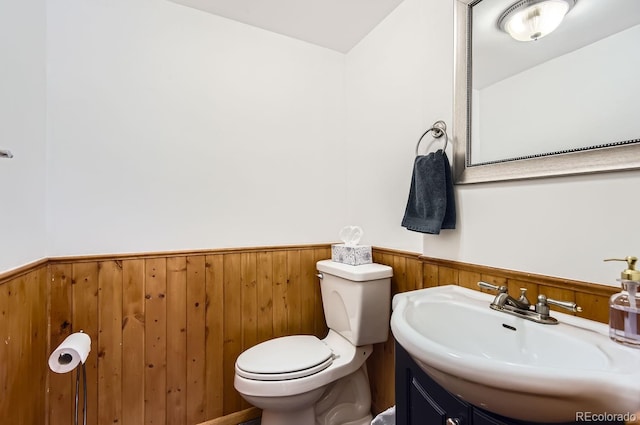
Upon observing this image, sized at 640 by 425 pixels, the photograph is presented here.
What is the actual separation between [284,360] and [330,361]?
22cm

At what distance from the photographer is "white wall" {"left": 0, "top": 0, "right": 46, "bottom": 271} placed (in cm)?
96

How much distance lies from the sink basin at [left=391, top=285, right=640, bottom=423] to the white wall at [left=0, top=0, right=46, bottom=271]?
1.32 m

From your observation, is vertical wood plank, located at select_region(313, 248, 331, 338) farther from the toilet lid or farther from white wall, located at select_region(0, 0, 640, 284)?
the toilet lid

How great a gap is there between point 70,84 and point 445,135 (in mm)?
1695

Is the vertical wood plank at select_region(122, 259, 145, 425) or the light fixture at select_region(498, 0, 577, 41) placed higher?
the light fixture at select_region(498, 0, 577, 41)

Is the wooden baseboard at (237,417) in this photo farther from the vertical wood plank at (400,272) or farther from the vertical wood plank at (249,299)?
the vertical wood plank at (400,272)

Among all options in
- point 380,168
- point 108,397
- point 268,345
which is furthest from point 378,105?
point 108,397

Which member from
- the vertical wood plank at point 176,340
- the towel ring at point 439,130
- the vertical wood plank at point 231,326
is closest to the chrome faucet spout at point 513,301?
the towel ring at point 439,130

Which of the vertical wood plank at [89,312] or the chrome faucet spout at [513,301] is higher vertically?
the chrome faucet spout at [513,301]

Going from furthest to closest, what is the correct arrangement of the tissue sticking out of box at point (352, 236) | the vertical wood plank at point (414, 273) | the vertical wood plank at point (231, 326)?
the tissue sticking out of box at point (352, 236) < the vertical wood plank at point (231, 326) < the vertical wood plank at point (414, 273)

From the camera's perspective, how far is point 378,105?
1705 millimetres

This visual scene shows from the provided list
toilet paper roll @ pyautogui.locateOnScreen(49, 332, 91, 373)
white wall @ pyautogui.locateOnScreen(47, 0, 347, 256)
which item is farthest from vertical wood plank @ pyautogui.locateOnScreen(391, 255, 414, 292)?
toilet paper roll @ pyautogui.locateOnScreen(49, 332, 91, 373)

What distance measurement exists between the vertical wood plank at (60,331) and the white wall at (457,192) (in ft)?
5.03

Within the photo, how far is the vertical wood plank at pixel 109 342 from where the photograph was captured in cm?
135
